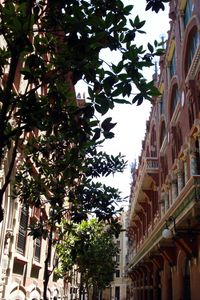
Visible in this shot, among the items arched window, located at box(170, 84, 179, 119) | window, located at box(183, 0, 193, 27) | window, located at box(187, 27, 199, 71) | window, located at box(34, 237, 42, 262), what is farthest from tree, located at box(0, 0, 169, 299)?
arched window, located at box(170, 84, 179, 119)

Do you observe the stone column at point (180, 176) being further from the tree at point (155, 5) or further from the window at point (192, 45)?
the tree at point (155, 5)

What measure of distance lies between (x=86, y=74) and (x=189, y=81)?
12.7 meters

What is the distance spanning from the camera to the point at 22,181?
930 centimetres

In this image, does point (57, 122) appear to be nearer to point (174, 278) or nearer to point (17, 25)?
point (17, 25)

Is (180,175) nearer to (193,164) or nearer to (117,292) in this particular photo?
(193,164)

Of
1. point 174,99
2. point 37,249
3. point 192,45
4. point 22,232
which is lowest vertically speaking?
point 37,249

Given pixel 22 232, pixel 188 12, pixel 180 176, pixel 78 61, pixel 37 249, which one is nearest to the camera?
pixel 78 61

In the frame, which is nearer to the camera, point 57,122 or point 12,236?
point 57,122

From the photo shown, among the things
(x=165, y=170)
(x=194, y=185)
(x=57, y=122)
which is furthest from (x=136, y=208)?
(x=57, y=122)

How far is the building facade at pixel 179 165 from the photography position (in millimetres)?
13852

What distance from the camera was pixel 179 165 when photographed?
1788 cm

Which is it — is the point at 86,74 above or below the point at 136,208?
below

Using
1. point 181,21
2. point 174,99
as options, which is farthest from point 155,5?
point 174,99

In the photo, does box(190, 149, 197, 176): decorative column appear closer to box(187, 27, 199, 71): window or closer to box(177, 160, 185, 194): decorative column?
box(177, 160, 185, 194): decorative column
